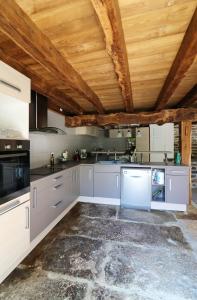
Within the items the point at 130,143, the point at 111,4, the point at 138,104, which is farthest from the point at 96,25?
the point at 130,143

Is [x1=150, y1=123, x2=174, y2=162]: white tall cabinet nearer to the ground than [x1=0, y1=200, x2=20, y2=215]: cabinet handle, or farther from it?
farther from it

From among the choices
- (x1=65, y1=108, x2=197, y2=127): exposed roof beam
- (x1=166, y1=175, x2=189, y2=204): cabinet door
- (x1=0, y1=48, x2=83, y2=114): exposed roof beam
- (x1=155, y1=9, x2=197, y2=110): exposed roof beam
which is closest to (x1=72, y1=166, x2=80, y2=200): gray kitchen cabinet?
Result: (x1=65, y1=108, x2=197, y2=127): exposed roof beam

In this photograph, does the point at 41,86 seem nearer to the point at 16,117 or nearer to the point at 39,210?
the point at 16,117

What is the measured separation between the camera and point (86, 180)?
12.3ft

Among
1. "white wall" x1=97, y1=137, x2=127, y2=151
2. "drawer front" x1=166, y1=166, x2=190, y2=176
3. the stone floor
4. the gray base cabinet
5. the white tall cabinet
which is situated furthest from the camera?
"white wall" x1=97, y1=137, x2=127, y2=151

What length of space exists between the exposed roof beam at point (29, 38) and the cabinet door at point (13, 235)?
57.5 inches

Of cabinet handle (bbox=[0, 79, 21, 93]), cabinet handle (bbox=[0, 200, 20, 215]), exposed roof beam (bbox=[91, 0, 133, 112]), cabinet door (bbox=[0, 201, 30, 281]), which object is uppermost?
exposed roof beam (bbox=[91, 0, 133, 112])

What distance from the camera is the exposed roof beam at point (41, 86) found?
5.66 ft

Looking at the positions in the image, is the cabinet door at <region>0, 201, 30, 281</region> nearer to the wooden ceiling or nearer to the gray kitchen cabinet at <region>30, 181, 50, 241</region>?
the gray kitchen cabinet at <region>30, 181, 50, 241</region>

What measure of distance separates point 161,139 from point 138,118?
1.91 m

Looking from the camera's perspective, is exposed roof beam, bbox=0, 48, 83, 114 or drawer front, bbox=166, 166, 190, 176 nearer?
exposed roof beam, bbox=0, 48, 83, 114

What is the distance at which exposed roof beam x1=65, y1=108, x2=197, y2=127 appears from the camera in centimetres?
351

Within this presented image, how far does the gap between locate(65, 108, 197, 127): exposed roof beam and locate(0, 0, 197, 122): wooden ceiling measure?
1216 millimetres

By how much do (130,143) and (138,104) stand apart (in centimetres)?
271
